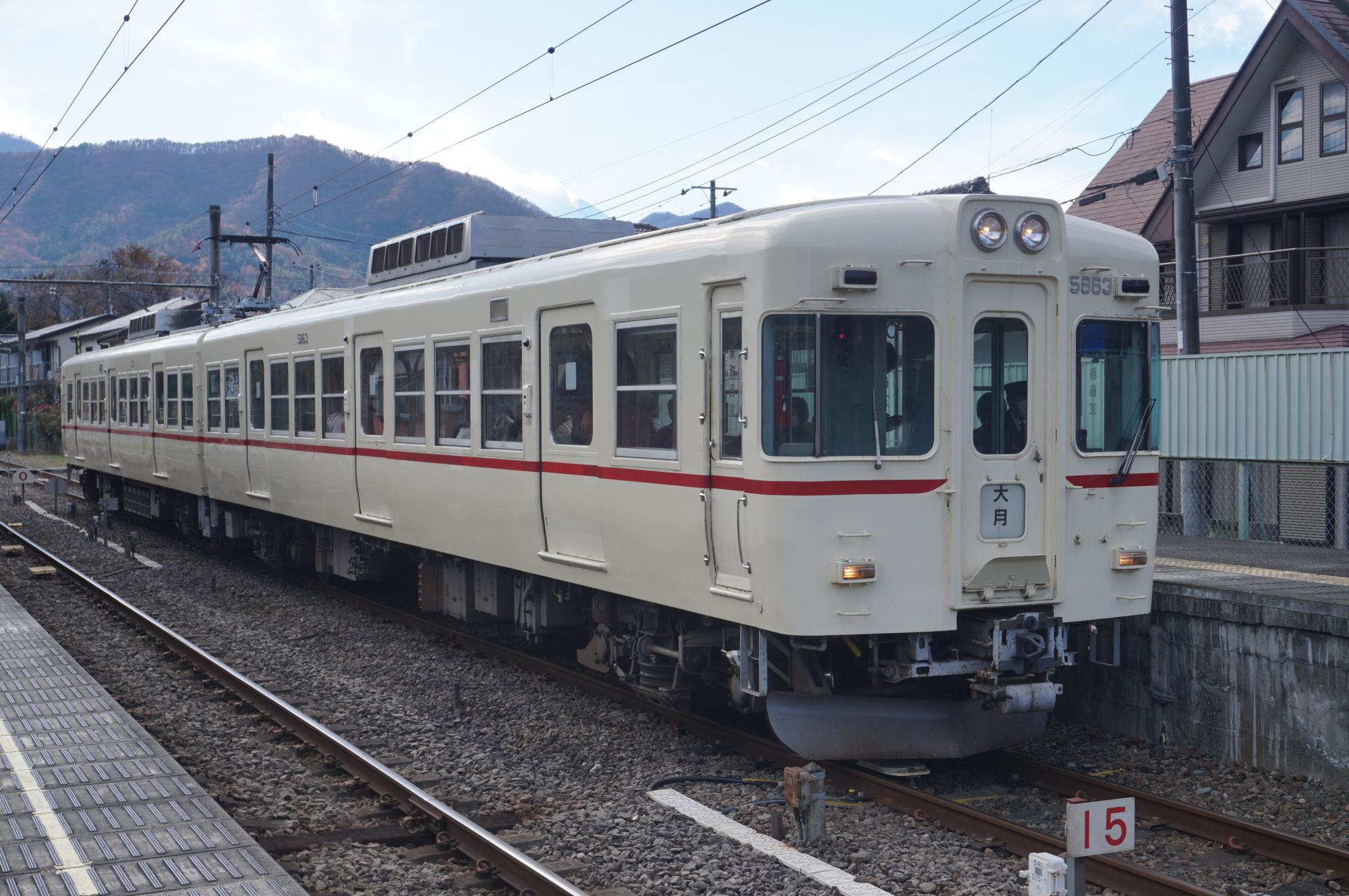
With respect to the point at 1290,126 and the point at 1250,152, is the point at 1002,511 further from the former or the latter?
the point at 1250,152

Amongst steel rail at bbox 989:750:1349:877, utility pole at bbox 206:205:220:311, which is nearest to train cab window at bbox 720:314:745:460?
steel rail at bbox 989:750:1349:877

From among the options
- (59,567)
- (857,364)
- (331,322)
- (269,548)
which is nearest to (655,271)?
(857,364)

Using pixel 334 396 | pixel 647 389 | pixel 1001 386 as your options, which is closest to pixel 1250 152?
pixel 334 396

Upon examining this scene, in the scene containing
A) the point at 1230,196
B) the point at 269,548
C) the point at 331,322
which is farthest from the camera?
the point at 1230,196

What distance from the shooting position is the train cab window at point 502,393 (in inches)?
371

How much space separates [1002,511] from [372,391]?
6639 millimetres

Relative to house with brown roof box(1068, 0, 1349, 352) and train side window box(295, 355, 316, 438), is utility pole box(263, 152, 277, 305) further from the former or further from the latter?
house with brown roof box(1068, 0, 1349, 352)

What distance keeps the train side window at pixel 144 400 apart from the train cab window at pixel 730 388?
15537 mm

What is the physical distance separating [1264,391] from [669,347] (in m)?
6.79

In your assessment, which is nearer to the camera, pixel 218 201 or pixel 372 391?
pixel 372 391

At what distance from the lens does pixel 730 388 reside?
282 inches

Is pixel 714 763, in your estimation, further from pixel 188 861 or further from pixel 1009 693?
pixel 188 861

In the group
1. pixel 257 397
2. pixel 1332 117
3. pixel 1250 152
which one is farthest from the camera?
pixel 1250 152

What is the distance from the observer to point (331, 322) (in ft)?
42.5
